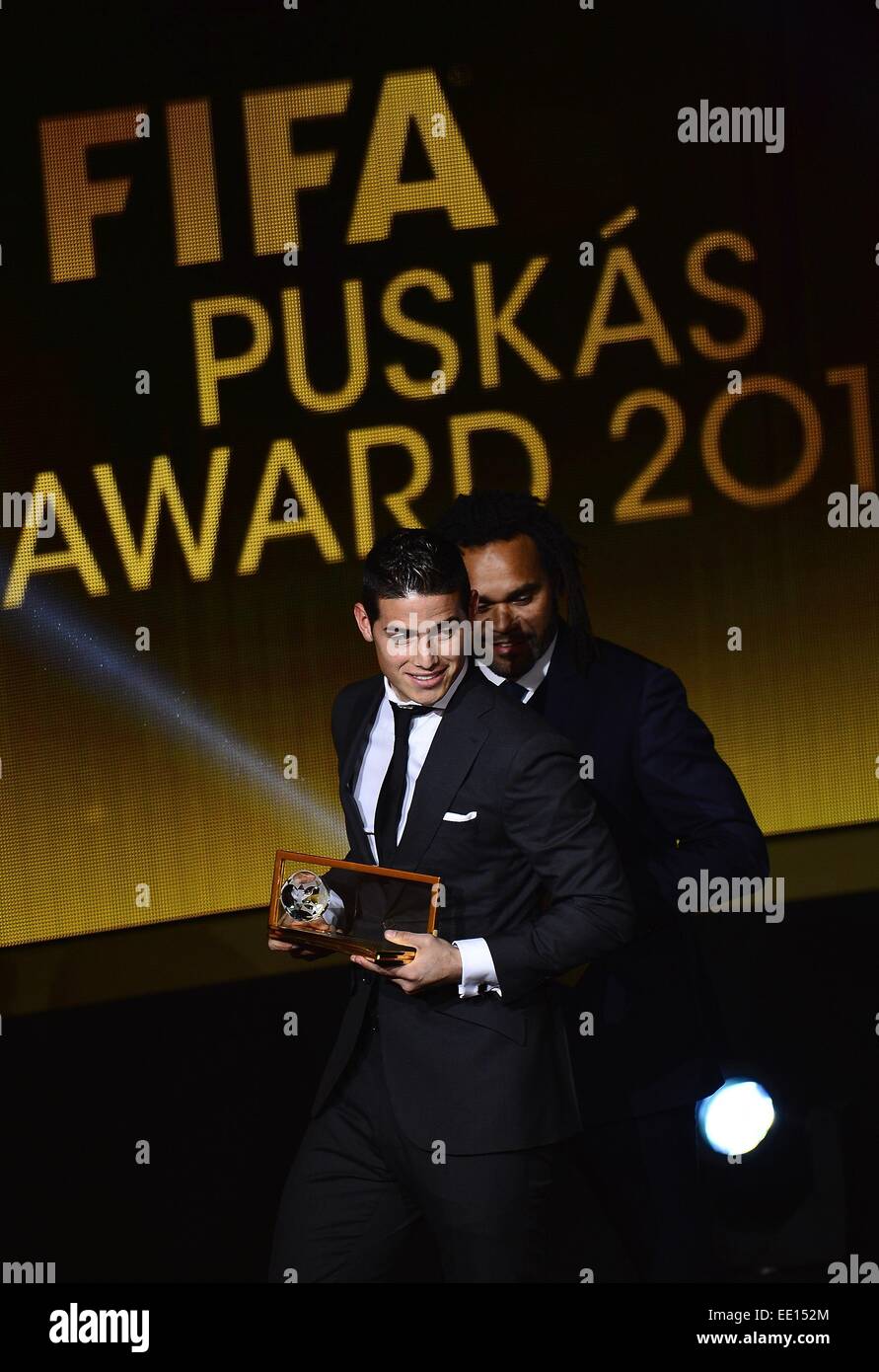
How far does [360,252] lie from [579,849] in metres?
3.17

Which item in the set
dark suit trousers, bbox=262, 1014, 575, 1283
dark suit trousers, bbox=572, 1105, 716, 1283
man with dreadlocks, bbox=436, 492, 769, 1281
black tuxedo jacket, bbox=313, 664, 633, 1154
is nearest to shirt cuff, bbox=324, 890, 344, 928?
black tuxedo jacket, bbox=313, 664, 633, 1154

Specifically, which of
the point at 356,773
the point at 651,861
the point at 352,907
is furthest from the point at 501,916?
the point at 651,861

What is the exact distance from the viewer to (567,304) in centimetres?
520

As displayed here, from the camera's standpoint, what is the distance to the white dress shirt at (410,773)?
2.24 metres

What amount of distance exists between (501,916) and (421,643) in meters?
0.37

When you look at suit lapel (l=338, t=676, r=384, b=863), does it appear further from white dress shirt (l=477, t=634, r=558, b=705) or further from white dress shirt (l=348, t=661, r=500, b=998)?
white dress shirt (l=477, t=634, r=558, b=705)

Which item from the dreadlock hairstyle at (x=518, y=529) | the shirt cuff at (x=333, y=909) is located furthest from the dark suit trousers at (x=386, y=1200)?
the dreadlock hairstyle at (x=518, y=529)

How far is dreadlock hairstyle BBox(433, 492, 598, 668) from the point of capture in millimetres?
2828

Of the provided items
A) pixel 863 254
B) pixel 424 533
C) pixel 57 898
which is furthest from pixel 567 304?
pixel 424 533

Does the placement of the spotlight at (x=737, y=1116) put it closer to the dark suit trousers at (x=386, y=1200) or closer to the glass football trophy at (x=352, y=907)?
the dark suit trousers at (x=386, y=1200)

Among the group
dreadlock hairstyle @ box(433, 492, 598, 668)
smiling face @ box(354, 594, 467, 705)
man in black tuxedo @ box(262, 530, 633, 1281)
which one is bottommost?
man in black tuxedo @ box(262, 530, 633, 1281)

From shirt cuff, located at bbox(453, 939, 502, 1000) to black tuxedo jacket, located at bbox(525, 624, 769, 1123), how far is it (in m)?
0.37

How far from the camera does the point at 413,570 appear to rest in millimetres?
2270

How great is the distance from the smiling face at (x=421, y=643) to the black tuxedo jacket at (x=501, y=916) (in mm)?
44
